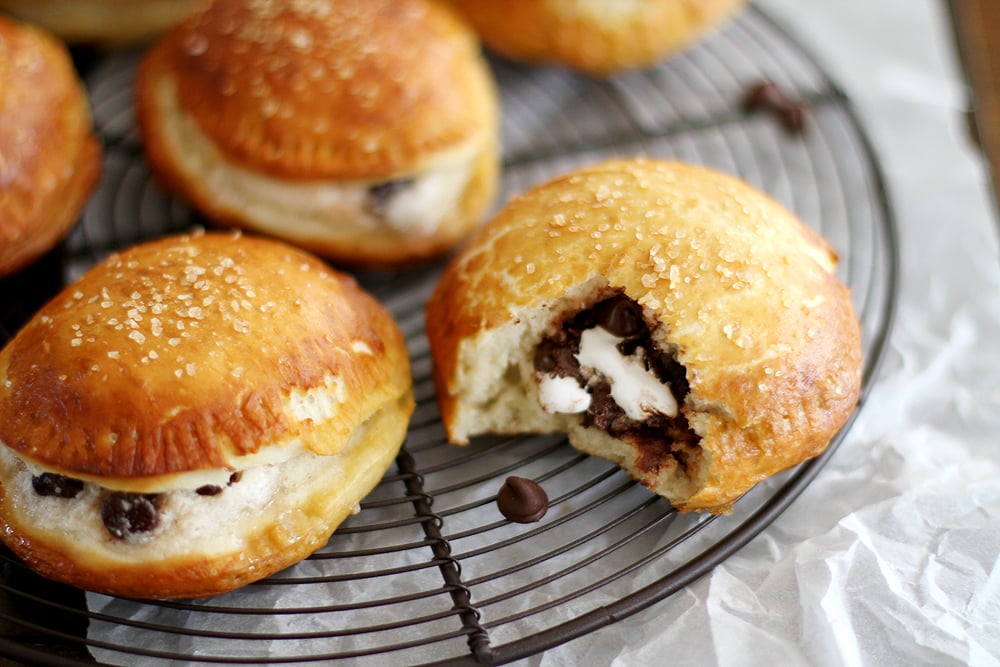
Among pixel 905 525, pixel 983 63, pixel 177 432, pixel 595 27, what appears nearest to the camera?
pixel 177 432

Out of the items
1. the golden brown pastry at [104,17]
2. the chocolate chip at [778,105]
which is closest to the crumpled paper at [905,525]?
the chocolate chip at [778,105]

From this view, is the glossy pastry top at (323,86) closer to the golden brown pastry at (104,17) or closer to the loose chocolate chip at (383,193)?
the loose chocolate chip at (383,193)

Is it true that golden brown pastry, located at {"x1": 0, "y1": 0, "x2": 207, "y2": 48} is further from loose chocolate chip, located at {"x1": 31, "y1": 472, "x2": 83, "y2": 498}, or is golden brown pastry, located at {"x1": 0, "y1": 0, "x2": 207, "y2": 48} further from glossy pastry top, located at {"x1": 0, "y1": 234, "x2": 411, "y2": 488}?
loose chocolate chip, located at {"x1": 31, "y1": 472, "x2": 83, "y2": 498}

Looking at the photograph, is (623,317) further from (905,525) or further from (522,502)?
(905,525)

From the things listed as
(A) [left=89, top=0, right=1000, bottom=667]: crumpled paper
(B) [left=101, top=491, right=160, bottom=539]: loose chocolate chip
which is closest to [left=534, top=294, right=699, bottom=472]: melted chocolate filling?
(A) [left=89, top=0, right=1000, bottom=667]: crumpled paper

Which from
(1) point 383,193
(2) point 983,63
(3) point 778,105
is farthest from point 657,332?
(2) point 983,63

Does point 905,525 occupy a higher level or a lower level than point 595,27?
lower
